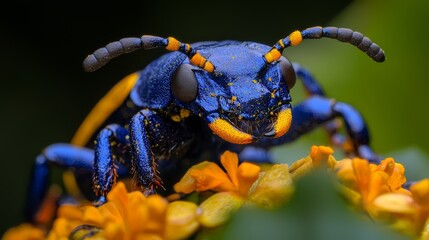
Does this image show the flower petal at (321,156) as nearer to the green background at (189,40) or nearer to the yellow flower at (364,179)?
the yellow flower at (364,179)

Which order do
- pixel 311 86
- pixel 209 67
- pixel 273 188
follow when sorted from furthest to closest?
pixel 311 86 → pixel 209 67 → pixel 273 188

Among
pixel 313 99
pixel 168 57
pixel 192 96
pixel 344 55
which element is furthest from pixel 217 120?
pixel 344 55

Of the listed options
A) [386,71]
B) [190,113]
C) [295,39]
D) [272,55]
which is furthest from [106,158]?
[386,71]

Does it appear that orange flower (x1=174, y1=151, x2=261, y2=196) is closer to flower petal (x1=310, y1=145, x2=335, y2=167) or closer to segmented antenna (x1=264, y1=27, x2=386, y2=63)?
flower petal (x1=310, y1=145, x2=335, y2=167)

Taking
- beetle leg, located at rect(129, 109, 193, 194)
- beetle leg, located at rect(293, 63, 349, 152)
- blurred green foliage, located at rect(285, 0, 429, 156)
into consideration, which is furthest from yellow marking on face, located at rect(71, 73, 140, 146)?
blurred green foliage, located at rect(285, 0, 429, 156)

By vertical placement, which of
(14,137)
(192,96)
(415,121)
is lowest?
(14,137)

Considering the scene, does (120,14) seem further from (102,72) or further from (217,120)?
(217,120)

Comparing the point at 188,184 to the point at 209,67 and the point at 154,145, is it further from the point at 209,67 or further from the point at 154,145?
the point at 154,145
